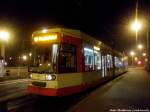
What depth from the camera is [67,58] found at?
1162cm

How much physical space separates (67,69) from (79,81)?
1346mm

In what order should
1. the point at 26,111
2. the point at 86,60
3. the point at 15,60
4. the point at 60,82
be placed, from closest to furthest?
the point at 26,111 → the point at 60,82 → the point at 86,60 → the point at 15,60

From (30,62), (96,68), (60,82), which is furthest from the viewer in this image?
(96,68)

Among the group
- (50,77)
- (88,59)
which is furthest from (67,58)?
(88,59)

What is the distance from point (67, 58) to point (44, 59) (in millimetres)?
1087

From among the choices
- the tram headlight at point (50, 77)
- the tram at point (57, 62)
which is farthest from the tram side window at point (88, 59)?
the tram headlight at point (50, 77)

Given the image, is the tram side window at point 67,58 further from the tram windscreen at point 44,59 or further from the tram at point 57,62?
the tram windscreen at point 44,59

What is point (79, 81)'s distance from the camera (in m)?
12.6

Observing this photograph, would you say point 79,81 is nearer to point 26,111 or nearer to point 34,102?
point 34,102

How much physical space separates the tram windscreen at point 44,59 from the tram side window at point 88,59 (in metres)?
2.76

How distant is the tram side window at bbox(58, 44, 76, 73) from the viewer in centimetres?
1118

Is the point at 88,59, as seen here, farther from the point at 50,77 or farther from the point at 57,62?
the point at 50,77

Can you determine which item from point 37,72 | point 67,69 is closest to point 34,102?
point 37,72

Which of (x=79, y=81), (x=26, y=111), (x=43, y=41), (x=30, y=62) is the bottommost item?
(x=26, y=111)
